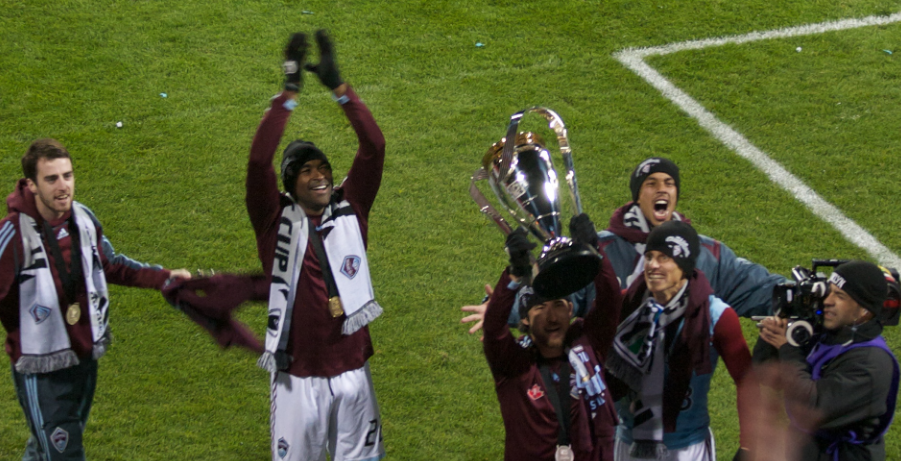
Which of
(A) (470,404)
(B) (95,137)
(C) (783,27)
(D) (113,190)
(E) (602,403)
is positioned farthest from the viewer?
(C) (783,27)

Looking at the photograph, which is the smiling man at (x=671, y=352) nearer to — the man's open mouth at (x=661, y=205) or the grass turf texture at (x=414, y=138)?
the man's open mouth at (x=661, y=205)

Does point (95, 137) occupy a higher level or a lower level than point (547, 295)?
higher

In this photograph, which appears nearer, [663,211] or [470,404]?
[663,211]

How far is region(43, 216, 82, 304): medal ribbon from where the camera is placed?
4062 mm

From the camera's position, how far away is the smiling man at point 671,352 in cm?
365

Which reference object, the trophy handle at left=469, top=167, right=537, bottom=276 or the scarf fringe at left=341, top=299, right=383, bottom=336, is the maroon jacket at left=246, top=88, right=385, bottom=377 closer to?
the scarf fringe at left=341, top=299, right=383, bottom=336

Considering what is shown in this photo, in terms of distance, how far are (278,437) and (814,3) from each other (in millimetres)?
6607

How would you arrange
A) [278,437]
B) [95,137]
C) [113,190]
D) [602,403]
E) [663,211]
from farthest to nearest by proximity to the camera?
[95,137] → [113,190] → [663,211] → [278,437] → [602,403]

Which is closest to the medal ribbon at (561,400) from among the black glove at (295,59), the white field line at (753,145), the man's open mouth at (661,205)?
the man's open mouth at (661,205)

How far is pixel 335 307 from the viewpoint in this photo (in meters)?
3.89

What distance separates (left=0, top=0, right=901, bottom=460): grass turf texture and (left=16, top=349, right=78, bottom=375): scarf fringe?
3.41 feet

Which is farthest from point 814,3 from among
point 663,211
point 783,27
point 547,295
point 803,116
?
point 547,295

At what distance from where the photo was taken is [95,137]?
7.24 metres

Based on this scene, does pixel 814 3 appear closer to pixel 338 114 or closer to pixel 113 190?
pixel 338 114
